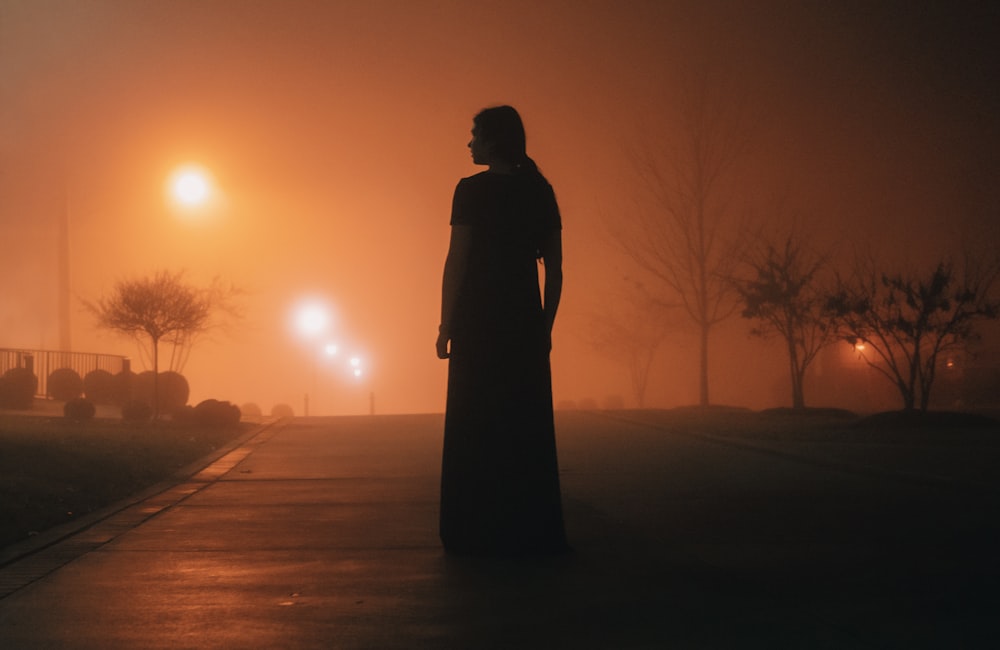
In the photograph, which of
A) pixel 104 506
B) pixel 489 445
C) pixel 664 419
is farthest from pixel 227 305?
pixel 489 445

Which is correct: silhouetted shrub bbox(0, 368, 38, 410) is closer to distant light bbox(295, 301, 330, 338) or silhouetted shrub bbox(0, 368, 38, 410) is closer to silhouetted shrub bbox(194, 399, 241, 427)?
silhouetted shrub bbox(194, 399, 241, 427)

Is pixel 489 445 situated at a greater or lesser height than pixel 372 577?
greater

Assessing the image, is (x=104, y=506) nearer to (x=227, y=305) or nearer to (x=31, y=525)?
(x=31, y=525)

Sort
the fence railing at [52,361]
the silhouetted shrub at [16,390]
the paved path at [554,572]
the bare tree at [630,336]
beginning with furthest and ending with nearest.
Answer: the bare tree at [630,336], the fence railing at [52,361], the silhouetted shrub at [16,390], the paved path at [554,572]

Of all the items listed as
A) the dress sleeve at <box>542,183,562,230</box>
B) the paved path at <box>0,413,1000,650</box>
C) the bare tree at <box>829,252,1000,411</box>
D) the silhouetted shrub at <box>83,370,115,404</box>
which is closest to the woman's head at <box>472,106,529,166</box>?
the dress sleeve at <box>542,183,562,230</box>

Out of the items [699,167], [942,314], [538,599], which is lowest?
[538,599]

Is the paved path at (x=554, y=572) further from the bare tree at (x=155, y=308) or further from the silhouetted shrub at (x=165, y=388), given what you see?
the silhouetted shrub at (x=165, y=388)

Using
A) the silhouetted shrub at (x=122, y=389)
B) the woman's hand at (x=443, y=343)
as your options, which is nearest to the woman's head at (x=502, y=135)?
the woman's hand at (x=443, y=343)

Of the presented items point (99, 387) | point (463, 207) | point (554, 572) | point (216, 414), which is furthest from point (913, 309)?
point (99, 387)

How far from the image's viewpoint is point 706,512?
965 centimetres

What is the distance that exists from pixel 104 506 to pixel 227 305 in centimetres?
2992

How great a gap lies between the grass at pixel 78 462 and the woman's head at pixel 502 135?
4.09 m

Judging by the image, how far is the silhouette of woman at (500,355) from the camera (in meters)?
7.12

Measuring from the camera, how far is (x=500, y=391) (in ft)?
23.7
